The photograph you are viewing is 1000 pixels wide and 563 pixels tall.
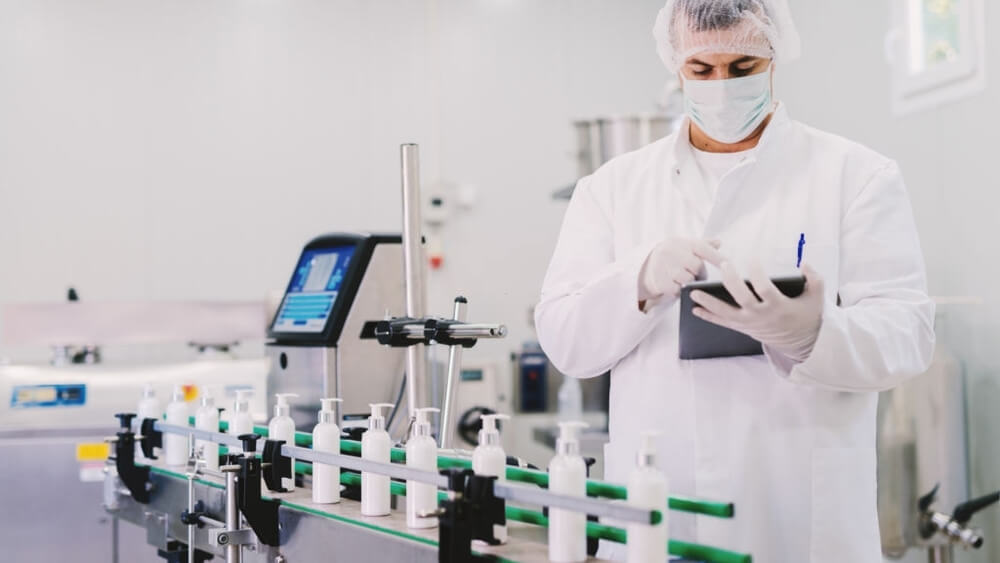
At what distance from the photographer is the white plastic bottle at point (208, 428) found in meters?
1.89

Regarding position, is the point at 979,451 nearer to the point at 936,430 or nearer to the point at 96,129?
the point at 936,430

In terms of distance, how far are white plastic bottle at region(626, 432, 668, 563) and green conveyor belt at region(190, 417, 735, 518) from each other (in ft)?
0.15

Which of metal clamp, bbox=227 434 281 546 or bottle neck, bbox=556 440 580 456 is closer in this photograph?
bottle neck, bbox=556 440 580 456

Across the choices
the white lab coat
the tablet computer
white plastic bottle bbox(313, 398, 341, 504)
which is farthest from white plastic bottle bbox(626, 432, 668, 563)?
white plastic bottle bbox(313, 398, 341, 504)

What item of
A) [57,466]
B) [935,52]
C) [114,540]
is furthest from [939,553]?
[57,466]

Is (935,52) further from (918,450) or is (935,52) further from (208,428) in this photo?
(208,428)

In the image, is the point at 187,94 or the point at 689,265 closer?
the point at 689,265

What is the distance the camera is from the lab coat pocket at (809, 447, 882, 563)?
58.0 inches

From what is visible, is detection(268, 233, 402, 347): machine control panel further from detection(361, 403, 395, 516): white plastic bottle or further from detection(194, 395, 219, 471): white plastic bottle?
detection(361, 403, 395, 516): white plastic bottle

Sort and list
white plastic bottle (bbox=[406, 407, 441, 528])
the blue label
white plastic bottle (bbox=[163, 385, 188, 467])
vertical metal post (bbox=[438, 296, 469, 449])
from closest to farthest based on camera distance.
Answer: white plastic bottle (bbox=[406, 407, 441, 528])
vertical metal post (bbox=[438, 296, 469, 449])
white plastic bottle (bbox=[163, 385, 188, 467])
the blue label

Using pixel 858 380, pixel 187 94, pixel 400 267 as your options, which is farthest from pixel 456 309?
pixel 187 94

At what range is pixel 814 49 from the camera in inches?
155

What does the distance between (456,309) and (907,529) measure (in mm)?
1899

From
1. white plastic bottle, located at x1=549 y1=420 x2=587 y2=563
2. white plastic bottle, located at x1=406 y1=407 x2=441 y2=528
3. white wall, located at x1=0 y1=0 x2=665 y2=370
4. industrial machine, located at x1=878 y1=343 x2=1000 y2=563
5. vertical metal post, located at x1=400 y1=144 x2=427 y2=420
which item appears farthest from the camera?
white wall, located at x1=0 y1=0 x2=665 y2=370
